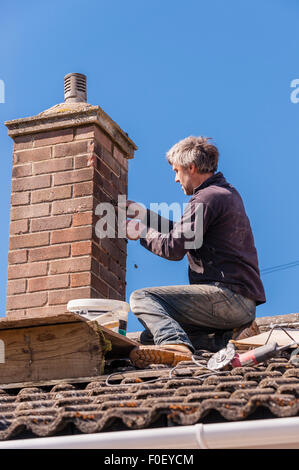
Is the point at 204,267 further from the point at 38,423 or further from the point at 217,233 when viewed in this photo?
the point at 38,423

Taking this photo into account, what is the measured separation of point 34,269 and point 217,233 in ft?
Result: 4.54

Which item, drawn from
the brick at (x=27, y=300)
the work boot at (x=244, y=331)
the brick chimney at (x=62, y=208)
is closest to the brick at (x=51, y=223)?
the brick chimney at (x=62, y=208)

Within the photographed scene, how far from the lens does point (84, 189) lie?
6.29 meters

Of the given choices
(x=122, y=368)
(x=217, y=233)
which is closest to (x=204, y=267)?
(x=217, y=233)

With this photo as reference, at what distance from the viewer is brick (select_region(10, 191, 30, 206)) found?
648 centimetres

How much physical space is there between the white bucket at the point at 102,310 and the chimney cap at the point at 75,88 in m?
1.95

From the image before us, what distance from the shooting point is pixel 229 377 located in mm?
4410

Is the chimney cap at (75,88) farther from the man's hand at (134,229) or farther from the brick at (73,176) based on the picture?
the man's hand at (134,229)

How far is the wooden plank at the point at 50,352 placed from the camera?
16.4 feet

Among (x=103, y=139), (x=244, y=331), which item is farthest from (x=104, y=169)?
(x=244, y=331)

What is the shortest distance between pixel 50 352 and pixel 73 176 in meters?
1.70

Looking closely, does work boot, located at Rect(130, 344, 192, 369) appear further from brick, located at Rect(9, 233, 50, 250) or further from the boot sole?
brick, located at Rect(9, 233, 50, 250)

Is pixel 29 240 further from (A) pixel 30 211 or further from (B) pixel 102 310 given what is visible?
(B) pixel 102 310
